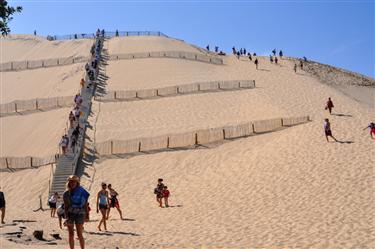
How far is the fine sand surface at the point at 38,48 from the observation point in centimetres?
6756

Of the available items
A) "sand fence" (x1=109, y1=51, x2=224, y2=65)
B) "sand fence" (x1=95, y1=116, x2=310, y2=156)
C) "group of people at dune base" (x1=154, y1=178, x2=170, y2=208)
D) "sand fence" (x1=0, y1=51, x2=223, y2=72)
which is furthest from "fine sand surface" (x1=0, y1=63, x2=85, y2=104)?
"group of people at dune base" (x1=154, y1=178, x2=170, y2=208)

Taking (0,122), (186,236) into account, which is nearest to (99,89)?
(0,122)

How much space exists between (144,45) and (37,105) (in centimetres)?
2793

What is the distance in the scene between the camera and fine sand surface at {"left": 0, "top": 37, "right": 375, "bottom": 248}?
53.5 ft

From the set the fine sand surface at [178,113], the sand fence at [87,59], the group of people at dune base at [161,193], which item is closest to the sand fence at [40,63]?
the sand fence at [87,59]

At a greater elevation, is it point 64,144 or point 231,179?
point 64,144

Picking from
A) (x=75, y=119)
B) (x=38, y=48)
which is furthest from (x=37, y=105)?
(x=38, y=48)

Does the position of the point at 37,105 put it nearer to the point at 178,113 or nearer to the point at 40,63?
the point at 178,113

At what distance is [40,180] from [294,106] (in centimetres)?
2070

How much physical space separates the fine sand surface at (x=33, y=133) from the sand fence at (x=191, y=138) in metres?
4.20

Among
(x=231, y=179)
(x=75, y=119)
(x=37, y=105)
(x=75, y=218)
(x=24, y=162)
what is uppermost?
(x=37, y=105)

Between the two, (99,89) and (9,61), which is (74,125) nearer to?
(99,89)

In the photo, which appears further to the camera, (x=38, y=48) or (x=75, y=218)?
(x=38, y=48)

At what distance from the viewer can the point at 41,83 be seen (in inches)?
2143
